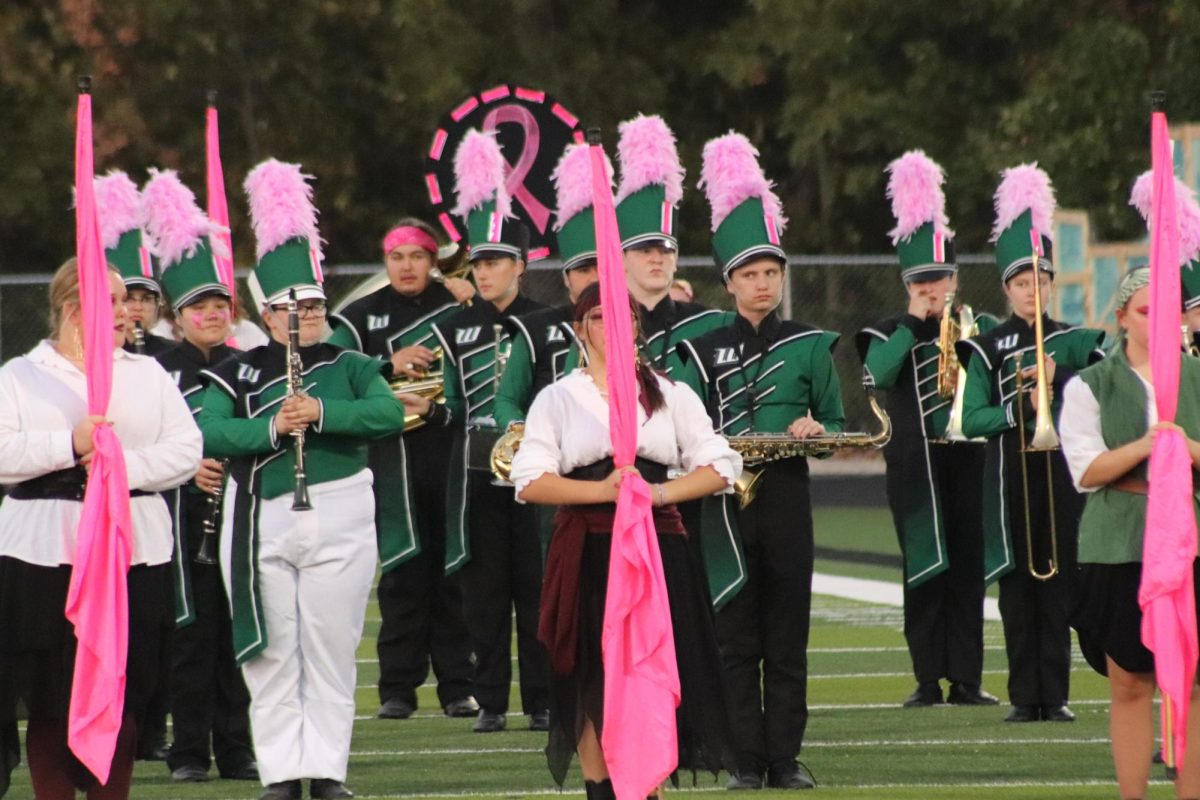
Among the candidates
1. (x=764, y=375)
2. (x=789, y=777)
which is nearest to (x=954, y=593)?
(x=764, y=375)

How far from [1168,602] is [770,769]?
212cm

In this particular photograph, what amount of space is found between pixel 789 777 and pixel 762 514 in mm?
984

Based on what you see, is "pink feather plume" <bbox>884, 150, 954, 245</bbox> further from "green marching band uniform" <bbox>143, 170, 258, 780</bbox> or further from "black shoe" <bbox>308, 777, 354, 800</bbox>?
"black shoe" <bbox>308, 777, 354, 800</bbox>

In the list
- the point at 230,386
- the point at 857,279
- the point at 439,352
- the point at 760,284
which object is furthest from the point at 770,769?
the point at 857,279

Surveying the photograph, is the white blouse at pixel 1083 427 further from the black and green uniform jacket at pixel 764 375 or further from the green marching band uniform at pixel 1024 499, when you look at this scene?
the green marching band uniform at pixel 1024 499

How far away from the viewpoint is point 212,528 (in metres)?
11.3

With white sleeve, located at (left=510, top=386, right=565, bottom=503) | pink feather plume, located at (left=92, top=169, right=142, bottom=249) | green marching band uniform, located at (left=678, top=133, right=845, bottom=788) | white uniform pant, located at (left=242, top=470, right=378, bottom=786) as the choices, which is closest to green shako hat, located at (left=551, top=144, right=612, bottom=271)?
green marching band uniform, located at (left=678, top=133, right=845, bottom=788)

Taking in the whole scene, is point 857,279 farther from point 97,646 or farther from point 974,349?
point 97,646

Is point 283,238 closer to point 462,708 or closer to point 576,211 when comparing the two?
point 576,211

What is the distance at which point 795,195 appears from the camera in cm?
3609

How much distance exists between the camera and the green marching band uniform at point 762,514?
10227mm

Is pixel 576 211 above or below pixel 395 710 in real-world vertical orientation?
above

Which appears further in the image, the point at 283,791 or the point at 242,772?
the point at 242,772

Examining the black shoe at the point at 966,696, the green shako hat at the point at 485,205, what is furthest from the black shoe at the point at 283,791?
the black shoe at the point at 966,696
